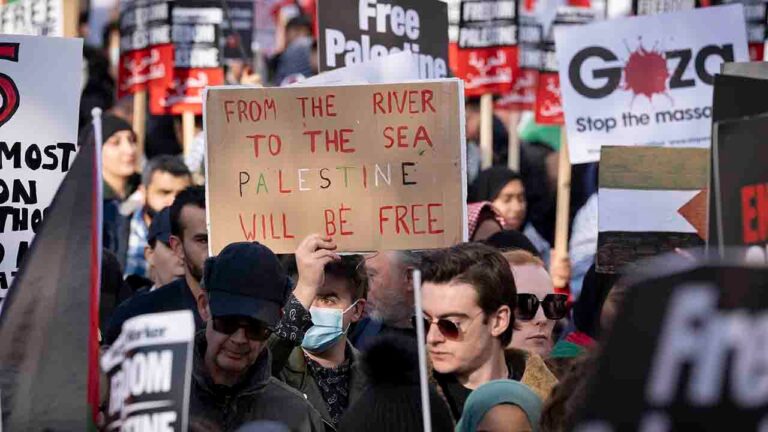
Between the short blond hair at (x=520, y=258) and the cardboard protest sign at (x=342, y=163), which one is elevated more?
the cardboard protest sign at (x=342, y=163)

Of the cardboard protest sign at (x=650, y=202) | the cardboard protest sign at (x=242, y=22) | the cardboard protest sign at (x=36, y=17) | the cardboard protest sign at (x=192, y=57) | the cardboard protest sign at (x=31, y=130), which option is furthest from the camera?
the cardboard protest sign at (x=242, y=22)

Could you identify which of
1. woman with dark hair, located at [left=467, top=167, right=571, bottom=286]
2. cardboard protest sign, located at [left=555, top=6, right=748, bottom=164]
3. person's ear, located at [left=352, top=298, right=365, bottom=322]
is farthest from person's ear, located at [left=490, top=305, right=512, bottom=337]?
woman with dark hair, located at [left=467, top=167, right=571, bottom=286]

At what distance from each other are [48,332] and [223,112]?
8.65ft

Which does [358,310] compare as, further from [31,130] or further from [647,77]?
[647,77]

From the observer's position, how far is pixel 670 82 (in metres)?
9.84

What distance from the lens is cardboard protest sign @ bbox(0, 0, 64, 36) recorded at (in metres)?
10.4

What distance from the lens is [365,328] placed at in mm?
6980

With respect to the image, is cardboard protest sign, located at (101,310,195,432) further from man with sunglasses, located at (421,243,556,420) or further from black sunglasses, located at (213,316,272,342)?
man with sunglasses, located at (421,243,556,420)

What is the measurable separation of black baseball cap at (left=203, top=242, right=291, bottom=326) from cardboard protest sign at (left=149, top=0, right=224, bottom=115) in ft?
22.7

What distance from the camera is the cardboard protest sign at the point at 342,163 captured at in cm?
668

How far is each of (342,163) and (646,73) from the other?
3567 millimetres

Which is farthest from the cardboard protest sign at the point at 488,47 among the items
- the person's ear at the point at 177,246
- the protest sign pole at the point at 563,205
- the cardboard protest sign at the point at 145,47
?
the person's ear at the point at 177,246

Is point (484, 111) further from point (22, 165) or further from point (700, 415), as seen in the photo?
point (700, 415)

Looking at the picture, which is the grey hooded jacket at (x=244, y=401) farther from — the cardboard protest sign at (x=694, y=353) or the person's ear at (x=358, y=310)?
the cardboard protest sign at (x=694, y=353)
